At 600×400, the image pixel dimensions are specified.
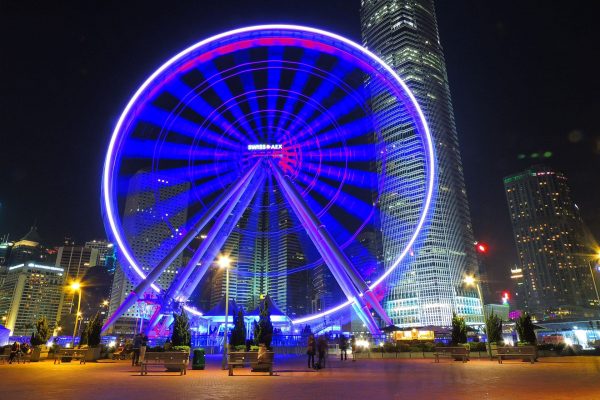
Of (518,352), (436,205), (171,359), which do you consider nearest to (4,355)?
(171,359)

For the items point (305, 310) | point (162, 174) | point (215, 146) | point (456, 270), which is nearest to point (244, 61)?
point (215, 146)

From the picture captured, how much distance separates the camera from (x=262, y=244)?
270 feet

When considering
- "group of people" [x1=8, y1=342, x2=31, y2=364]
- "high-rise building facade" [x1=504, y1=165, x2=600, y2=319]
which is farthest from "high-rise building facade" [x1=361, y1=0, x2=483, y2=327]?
"group of people" [x1=8, y1=342, x2=31, y2=364]

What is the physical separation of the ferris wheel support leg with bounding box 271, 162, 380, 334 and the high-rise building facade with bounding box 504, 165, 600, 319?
133 metres

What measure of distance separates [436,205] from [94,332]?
9315 cm

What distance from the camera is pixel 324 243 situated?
2492 centimetres

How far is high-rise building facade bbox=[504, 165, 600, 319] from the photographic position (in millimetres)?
146500

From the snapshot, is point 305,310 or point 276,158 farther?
point 305,310

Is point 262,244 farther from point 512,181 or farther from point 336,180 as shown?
point 512,181

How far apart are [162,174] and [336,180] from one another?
9851mm

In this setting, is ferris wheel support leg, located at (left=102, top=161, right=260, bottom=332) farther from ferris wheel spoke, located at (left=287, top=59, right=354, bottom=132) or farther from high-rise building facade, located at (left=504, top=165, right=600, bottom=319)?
high-rise building facade, located at (left=504, top=165, right=600, bottom=319)

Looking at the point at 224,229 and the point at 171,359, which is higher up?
the point at 224,229

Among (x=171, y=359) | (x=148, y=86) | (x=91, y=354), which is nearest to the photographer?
(x=171, y=359)

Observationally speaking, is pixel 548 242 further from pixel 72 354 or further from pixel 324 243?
pixel 72 354
